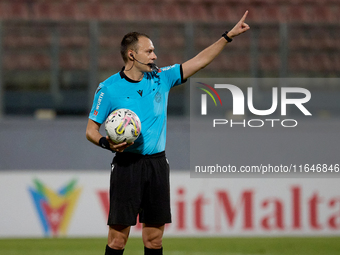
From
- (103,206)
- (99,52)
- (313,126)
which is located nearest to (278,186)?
(313,126)

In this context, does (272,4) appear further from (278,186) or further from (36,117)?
(36,117)

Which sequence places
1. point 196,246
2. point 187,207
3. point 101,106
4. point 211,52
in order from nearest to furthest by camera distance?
1. point 101,106
2. point 211,52
3. point 196,246
4. point 187,207

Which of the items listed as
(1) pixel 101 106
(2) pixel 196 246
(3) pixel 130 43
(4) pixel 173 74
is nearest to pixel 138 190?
(1) pixel 101 106

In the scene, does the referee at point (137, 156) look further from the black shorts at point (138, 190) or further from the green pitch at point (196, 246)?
the green pitch at point (196, 246)

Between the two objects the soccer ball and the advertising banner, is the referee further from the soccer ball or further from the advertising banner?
the advertising banner

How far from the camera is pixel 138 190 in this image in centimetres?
383

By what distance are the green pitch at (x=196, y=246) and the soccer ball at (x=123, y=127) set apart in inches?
105

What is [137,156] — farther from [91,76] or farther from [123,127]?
[91,76]

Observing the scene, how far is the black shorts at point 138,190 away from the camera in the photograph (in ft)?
12.5

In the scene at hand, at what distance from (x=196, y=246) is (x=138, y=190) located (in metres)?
2.83

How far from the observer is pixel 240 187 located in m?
6.98

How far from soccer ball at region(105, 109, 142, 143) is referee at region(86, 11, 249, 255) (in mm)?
126

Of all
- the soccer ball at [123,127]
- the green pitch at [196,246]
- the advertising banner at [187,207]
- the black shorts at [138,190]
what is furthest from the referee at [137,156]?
the advertising banner at [187,207]

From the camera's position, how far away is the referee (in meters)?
3.82
